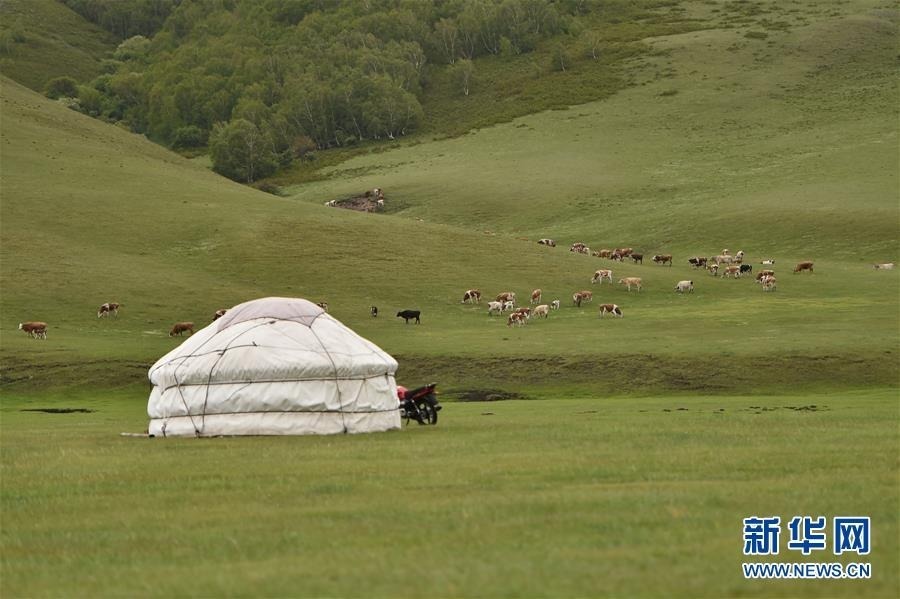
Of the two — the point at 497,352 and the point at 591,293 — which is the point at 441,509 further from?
the point at 591,293

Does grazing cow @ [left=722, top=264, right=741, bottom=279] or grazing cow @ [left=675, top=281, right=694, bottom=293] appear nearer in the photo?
grazing cow @ [left=675, top=281, right=694, bottom=293]

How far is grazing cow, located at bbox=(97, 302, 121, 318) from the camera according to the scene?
5578cm

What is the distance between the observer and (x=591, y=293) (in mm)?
65000

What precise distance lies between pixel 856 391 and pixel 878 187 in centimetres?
6059

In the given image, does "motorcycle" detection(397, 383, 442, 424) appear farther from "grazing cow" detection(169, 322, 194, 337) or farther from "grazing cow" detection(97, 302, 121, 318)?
"grazing cow" detection(97, 302, 121, 318)

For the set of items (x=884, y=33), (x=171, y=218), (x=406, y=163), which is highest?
(x=884, y=33)

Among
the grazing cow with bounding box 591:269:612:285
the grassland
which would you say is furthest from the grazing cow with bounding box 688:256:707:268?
the grassland

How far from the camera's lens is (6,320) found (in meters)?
53.4

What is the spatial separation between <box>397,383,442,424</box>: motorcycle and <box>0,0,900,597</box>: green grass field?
907 mm

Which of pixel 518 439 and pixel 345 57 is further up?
pixel 345 57

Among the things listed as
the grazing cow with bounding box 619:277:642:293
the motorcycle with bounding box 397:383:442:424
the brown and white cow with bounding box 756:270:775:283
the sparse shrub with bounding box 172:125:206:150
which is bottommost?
the motorcycle with bounding box 397:383:442:424

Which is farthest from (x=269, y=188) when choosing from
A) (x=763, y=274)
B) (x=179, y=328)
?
(x=179, y=328)

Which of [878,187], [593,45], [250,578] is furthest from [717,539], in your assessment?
[593,45]

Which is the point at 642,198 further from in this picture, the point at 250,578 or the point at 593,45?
the point at 250,578
